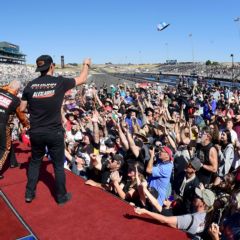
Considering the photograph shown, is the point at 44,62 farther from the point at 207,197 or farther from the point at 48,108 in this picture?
the point at 207,197

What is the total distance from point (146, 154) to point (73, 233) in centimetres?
290

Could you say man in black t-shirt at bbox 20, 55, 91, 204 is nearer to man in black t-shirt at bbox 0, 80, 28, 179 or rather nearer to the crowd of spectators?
the crowd of spectators

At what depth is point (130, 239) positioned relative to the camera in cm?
333

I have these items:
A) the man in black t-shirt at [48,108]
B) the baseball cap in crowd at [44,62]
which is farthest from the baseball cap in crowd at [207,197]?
the baseball cap in crowd at [44,62]

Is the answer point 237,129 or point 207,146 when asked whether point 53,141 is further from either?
point 237,129

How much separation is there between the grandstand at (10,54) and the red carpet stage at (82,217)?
10529 cm

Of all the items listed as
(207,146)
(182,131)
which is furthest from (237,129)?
(207,146)

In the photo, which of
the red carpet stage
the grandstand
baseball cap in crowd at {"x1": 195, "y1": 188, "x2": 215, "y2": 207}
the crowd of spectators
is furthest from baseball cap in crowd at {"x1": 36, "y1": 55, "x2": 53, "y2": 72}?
the grandstand

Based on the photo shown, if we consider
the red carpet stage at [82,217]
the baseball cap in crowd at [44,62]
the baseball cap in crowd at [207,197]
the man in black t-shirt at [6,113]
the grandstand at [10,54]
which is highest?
the grandstand at [10,54]

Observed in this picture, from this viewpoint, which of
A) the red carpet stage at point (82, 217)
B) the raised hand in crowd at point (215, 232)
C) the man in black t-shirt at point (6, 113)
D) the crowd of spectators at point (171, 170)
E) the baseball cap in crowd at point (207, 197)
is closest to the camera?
the raised hand in crowd at point (215, 232)

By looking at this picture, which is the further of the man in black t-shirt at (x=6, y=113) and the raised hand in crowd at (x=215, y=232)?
the man in black t-shirt at (x=6, y=113)

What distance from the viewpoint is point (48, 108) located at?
394 centimetres

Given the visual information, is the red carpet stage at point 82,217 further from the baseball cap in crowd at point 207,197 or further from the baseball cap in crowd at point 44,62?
the baseball cap in crowd at point 44,62

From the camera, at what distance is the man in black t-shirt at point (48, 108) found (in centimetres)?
392
